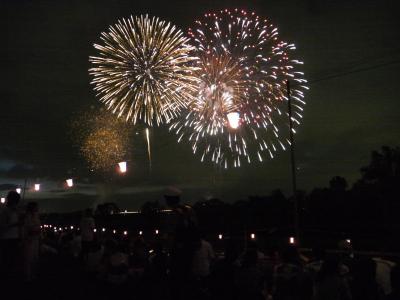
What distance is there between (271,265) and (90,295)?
134 inches

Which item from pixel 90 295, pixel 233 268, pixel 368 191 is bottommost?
pixel 90 295

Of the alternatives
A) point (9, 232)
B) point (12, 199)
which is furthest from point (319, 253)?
point (12, 199)

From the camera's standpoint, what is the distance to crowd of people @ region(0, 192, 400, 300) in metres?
6.34

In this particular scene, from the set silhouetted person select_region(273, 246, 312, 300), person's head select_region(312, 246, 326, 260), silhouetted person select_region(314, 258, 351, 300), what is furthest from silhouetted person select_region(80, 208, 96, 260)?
silhouetted person select_region(314, 258, 351, 300)

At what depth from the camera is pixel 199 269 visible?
7641 mm

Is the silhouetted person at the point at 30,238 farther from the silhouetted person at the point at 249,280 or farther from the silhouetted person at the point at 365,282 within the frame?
the silhouetted person at the point at 365,282

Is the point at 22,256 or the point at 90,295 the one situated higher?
the point at 22,256

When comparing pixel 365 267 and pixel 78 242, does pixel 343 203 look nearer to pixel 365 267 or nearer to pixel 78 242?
pixel 78 242

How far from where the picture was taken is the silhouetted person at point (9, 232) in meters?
8.97

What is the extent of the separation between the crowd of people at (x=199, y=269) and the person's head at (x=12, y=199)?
18mm

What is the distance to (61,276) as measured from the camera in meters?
11.6

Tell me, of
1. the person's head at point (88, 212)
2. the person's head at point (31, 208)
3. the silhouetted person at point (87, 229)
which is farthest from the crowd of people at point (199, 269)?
the person's head at point (88, 212)

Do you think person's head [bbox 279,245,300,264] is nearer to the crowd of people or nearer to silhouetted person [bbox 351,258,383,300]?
the crowd of people

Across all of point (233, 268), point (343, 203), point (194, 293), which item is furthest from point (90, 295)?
point (343, 203)
